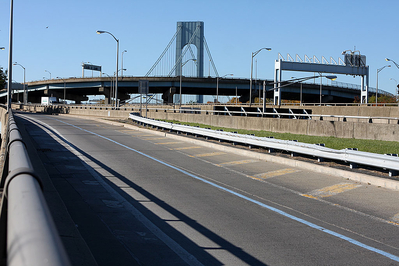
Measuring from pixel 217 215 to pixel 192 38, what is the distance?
95.9 meters

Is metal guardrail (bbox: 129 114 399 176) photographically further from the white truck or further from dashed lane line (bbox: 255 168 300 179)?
the white truck

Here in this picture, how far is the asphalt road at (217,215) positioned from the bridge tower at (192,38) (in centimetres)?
8782

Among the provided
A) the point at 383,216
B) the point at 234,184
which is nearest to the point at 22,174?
the point at 383,216

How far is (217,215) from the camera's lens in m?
7.81

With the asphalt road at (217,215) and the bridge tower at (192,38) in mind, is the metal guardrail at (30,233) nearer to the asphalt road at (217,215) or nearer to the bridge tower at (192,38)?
the asphalt road at (217,215)

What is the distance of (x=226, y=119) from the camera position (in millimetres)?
32469

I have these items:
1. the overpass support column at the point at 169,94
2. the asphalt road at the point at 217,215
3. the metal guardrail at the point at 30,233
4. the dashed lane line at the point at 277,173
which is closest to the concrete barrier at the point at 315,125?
the dashed lane line at the point at 277,173

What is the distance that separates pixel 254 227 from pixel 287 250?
121cm

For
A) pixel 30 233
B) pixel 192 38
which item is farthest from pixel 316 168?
pixel 192 38

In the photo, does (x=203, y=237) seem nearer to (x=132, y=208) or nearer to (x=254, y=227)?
(x=254, y=227)

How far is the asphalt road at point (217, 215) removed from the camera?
559cm

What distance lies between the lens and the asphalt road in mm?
5590

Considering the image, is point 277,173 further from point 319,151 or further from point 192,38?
point 192,38

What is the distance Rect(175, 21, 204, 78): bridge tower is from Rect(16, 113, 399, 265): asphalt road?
87.8 m
